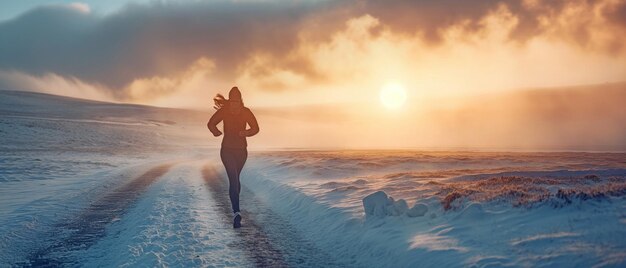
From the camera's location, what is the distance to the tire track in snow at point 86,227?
6.90 m

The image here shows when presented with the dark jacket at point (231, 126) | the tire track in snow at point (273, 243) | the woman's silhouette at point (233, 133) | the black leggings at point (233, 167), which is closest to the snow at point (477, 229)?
the tire track in snow at point (273, 243)

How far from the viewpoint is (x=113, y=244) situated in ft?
24.7

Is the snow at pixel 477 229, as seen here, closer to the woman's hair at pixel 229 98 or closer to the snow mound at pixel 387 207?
the snow mound at pixel 387 207

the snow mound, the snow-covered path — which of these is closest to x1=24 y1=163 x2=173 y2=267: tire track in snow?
the snow-covered path

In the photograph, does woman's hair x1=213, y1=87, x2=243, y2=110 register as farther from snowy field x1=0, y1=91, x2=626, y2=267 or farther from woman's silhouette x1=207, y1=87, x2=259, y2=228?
snowy field x1=0, y1=91, x2=626, y2=267

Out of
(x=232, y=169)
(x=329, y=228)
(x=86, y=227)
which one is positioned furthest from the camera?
(x=232, y=169)

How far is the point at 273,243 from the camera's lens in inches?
305

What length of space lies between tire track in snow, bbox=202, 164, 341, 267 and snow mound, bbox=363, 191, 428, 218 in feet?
5.17

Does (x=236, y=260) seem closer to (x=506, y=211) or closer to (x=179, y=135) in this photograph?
(x=506, y=211)

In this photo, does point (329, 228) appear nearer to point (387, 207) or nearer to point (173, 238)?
point (387, 207)

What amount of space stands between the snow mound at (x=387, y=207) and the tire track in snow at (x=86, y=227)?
570 cm

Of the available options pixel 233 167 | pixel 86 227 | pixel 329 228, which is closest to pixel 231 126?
pixel 233 167

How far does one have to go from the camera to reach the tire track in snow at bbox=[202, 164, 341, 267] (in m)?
6.64

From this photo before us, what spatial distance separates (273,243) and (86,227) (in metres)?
4.76
